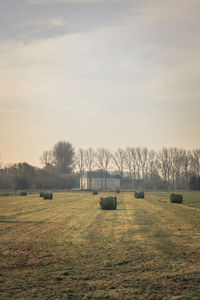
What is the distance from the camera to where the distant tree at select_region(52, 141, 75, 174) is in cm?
11175

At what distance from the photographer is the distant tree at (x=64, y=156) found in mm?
111750

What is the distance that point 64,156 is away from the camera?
113 meters

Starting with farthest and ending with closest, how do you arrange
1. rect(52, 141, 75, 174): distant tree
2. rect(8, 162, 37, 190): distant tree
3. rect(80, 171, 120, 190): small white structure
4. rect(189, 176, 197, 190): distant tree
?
rect(80, 171, 120, 190): small white structure, rect(52, 141, 75, 174): distant tree, rect(189, 176, 197, 190): distant tree, rect(8, 162, 37, 190): distant tree

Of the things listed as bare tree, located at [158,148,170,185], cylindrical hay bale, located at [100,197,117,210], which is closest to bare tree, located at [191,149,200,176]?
bare tree, located at [158,148,170,185]

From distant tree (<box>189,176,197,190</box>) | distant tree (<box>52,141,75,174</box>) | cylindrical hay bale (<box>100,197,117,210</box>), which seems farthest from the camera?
distant tree (<box>52,141,75,174</box>)

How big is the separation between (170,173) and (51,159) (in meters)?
39.4

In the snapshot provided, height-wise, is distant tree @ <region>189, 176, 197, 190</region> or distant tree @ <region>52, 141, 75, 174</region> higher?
distant tree @ <region>52, 141, 75, 174</region>

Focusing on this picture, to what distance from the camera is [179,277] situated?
24.2 ft

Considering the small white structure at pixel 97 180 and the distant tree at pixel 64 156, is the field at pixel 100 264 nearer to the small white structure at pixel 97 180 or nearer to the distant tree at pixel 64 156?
the distant tree at pixel 64 156

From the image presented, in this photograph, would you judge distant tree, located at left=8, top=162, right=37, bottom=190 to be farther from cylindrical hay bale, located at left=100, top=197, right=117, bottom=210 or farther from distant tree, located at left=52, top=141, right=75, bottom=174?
cylindrical hay bale, located at left=100, top=197, right=117, bottom=210

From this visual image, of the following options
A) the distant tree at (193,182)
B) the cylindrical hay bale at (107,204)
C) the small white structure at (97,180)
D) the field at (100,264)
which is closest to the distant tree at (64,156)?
the small white structure at (97,180)

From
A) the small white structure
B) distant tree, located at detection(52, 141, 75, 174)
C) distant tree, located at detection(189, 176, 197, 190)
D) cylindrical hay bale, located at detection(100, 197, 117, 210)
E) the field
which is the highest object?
distant tree, located at detection(52, 141, 75, 174)

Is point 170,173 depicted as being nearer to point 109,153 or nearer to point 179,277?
point 109,153

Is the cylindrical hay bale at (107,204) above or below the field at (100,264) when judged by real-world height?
above
